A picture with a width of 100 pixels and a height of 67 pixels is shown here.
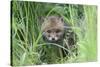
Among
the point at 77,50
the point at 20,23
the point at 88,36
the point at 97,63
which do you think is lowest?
the point at 97,63

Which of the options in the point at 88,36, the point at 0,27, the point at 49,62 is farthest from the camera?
the point at 88,36

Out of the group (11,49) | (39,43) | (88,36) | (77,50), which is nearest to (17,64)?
(11,49)

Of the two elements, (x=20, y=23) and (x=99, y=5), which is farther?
(x=99, y=5)

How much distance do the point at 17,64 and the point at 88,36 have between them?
2.85ft

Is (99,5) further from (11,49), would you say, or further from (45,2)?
(11,49)

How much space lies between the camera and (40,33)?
210cm

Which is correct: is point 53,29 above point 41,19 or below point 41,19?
below

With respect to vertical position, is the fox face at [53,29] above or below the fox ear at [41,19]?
below

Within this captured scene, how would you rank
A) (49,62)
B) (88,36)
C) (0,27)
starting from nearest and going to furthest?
(0,27), (49,62), (88,36)

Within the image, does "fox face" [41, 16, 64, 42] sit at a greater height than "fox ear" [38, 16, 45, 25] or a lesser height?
lesser

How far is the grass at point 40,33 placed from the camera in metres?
2.03

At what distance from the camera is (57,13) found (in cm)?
217

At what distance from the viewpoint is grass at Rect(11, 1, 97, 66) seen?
203cm

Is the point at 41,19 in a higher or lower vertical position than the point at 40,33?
higher
